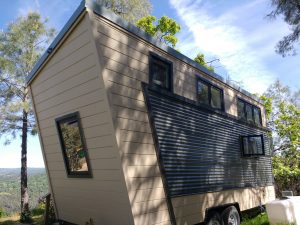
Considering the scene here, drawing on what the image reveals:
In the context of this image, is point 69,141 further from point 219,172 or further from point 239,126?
point 239,126

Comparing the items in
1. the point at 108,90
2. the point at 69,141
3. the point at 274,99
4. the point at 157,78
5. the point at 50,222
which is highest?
the point at 274,99

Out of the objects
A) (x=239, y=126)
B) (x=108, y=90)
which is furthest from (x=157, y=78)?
(x=239, y=126)

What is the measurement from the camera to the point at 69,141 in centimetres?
730

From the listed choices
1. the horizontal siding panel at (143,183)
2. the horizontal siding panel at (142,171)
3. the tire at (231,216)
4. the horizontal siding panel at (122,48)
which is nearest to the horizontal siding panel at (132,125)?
the horizontal siding panel at (142,171)

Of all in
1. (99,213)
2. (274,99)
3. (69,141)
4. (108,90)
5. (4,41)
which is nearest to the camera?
(108,90)

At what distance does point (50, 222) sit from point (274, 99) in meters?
21.4

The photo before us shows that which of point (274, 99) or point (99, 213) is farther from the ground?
point (274, 99)

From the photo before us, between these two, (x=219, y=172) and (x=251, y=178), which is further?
(x=251, y=178)

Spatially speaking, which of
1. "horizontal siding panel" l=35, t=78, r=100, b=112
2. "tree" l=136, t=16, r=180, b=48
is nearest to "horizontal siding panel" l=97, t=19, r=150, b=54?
"horizontal siding panel" l=35, t=78, r=100, b=112

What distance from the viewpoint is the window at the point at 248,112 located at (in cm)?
1145

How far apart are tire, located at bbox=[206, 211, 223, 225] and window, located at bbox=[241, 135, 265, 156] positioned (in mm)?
3104

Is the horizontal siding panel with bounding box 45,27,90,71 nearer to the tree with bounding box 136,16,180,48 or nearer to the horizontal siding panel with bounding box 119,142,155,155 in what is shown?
the horizontal siding panel with bounding box 119,142,155,155

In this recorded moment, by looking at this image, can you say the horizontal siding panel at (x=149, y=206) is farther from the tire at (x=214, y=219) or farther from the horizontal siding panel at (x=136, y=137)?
the tire at (x=214, y=219)

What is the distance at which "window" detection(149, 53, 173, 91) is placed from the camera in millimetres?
7255
